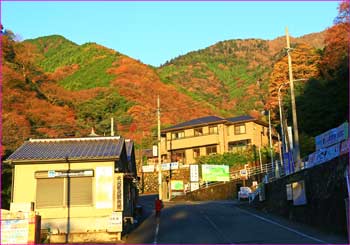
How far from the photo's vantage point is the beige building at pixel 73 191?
18.7 meters

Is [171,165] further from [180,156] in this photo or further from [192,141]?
[192,141]

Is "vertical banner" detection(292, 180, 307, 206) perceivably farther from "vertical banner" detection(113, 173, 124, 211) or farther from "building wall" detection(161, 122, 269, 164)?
"building wall" detection(161, 122, 269, 164)

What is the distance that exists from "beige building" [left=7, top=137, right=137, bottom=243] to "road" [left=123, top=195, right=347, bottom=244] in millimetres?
1511

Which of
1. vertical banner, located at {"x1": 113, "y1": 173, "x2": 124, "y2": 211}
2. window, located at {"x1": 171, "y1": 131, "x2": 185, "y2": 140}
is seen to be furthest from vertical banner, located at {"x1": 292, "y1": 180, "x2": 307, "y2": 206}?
window, located at {"x1": 171, "y1": 131, "x2": 185, "y2": 140}

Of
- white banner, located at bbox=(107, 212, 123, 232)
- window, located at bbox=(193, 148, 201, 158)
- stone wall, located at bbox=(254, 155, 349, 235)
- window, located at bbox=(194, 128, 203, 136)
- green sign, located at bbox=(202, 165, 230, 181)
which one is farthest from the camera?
window, located at bbox=(193, 148, 201, 158)

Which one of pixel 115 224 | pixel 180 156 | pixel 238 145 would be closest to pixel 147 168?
pixel 180 156

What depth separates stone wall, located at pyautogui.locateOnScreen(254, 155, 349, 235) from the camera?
16.8m

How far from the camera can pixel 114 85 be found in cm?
7888

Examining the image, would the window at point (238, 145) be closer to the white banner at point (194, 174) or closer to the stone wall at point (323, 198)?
the white banner at point (194, 174)

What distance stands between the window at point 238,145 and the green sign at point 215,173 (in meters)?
5.98

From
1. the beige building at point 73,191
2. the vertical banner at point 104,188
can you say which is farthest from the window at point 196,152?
the vertical banner at point 104,188

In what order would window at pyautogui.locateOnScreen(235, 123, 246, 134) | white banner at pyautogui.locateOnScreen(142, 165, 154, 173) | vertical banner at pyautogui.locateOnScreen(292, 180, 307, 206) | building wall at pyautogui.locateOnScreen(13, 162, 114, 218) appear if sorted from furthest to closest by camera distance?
window at pyautogui.locateOnScreen(235, 123, 246, 134) < white banner at pyautogui.locateOnScreen(142, 165, 154, 173) < vertical banner at pyautogui.locateOnScreen(292, 180, 307, 206) < building wall at pyautogui.locateOnScreen(13, 162, 114, 218)

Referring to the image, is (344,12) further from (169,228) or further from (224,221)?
(169,228)

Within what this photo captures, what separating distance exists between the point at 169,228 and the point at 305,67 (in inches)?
→ 1446
